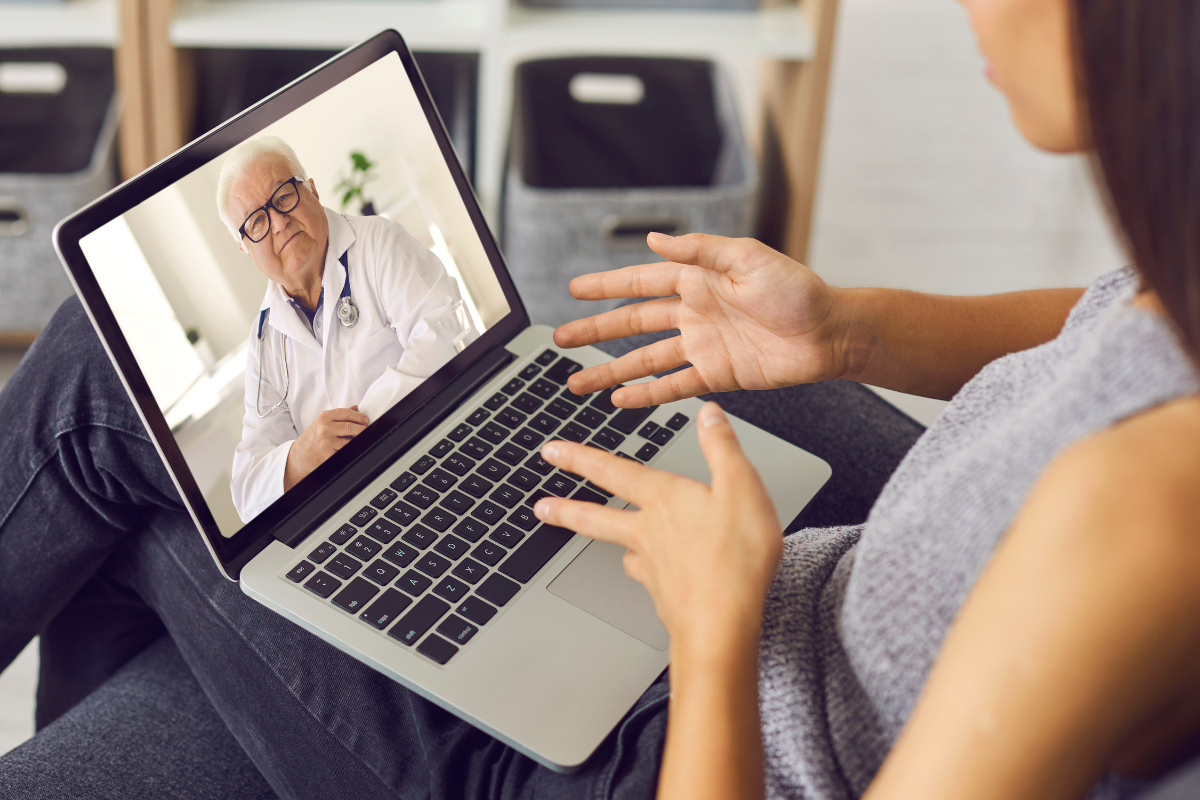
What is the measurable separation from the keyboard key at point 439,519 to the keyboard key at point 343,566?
0.20ft

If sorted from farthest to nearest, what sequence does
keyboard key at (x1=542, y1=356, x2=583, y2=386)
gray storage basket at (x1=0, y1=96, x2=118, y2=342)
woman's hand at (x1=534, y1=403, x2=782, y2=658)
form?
1. gray storage basket at (x1=0, y1=96, x2=118, y2=342)
2. keyboard key at (x1=542, y1=356, x2=583, y2=386)
3. woman's hand at (x1=534, y1=403, x2=782, y2=658)

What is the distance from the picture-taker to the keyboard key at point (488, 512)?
0.70 metres

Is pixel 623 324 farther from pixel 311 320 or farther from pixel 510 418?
pixel 311 320

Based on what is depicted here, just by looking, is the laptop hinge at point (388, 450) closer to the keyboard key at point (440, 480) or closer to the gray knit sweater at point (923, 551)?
the keyboard key at point (440, 480)

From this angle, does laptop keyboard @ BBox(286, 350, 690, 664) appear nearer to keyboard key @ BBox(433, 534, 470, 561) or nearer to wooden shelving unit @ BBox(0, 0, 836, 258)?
keyboard key @ BBox(433, 534, 470, 561)

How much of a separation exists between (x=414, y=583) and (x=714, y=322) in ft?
A: 1.02

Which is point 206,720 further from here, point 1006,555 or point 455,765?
point 1006,555

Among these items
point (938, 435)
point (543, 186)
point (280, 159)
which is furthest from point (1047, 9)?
point (543, 186)

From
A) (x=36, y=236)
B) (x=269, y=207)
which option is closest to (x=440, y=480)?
(x=269, y=207)

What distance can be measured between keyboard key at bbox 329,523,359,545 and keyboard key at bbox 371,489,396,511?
0.03m

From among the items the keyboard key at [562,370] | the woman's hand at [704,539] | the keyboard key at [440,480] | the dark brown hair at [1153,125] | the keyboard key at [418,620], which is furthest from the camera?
the keyboard key at [562,370]

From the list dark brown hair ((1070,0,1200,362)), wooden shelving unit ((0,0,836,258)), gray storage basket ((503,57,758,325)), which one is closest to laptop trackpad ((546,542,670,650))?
dark brown hair ((1070,0,1200,362))

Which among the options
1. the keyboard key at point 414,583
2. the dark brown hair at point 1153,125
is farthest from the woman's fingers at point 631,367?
the dark brown hair at point 1153,125

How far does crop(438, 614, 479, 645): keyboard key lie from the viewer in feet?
2.04
